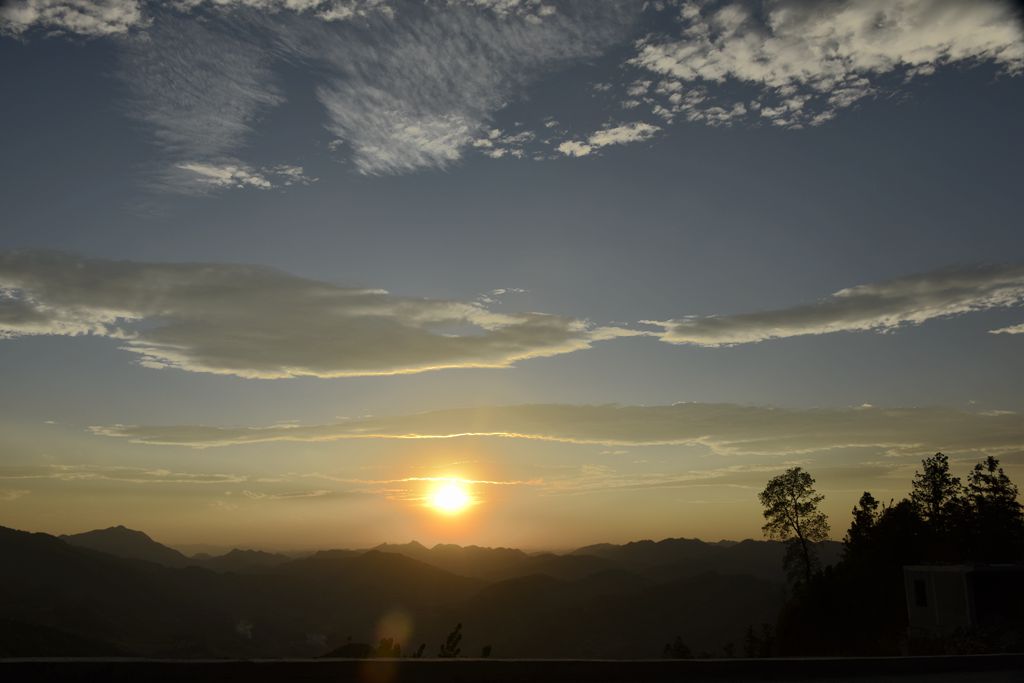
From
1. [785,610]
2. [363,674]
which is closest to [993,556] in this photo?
[785,610]

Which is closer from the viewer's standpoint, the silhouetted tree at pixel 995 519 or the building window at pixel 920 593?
the building window at pixel 920 593

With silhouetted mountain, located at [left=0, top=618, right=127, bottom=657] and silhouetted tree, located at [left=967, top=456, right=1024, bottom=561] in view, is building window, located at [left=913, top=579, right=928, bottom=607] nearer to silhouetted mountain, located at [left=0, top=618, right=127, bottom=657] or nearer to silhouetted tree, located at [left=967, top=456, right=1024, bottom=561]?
silhouetted tree, located at [left=967, top=456, right=1024, bottom=561]

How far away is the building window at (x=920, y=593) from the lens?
44.4 metres

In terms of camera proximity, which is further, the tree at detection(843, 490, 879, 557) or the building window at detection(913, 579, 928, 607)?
the tree at detection(843, 490, 879, 557)

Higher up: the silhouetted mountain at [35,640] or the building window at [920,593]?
the building window at [920,593]

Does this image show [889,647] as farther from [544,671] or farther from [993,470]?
[993,470]

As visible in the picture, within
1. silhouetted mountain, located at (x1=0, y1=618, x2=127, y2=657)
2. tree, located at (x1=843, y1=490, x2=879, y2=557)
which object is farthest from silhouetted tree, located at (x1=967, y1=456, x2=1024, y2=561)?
silhouetted mountain, located at (x1=0, y1=618, x2=127, y2=657)

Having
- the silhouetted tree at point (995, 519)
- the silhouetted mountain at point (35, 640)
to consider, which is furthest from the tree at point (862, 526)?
the silhouetted mountain at point (35, 640)

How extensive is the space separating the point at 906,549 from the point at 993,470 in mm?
19521

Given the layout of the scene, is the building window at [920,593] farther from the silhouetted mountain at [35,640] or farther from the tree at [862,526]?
the silhouetted mountain at [35,640]

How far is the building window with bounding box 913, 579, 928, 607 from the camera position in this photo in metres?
44.4

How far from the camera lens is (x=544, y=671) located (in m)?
10.7

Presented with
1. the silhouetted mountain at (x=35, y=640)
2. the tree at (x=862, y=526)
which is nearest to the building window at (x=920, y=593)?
the tree at (x=862, y=526)

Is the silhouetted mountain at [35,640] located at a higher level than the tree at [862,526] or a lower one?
lower
